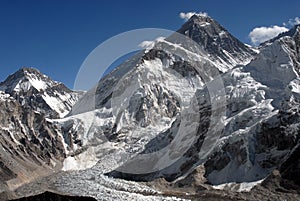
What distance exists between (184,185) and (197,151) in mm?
15026

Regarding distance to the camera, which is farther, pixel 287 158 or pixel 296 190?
pixel 287 158

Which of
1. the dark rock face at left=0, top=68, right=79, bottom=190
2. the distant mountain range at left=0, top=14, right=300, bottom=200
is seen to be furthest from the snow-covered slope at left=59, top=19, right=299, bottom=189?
the dark rock face at left=0, top=68, right=79, bottom=190

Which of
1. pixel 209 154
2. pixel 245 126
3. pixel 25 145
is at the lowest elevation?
pixel 209 154

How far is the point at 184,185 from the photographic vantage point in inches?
3720

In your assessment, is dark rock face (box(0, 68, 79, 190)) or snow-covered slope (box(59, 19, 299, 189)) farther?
dark rock face (box(0, 68, 79, 190))

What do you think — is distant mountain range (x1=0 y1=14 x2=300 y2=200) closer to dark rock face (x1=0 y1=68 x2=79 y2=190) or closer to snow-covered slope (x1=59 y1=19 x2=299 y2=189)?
snow-covered slope (x1=59 y1=19 x2=299 y2=189)

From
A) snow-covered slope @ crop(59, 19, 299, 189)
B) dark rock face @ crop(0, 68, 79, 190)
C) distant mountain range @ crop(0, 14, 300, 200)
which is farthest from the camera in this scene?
dark rock face @ crop(0, 68, 79, 190)

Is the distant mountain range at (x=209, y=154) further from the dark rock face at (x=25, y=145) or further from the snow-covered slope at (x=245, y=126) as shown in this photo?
the dark rock face at (x=25, y=145)

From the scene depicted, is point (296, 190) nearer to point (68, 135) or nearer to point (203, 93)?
point (203, 93)

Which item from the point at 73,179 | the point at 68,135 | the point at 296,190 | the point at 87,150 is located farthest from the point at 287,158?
the point at 68,135

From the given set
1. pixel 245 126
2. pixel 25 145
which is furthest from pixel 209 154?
pixel 25 145

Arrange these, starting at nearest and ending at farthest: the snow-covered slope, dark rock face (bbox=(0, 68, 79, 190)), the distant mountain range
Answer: the distant mountain range
the snow-covered slope
dark rock face (bbox=(0, 68, 79, 190))

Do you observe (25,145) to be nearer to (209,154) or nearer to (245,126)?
(209,154)

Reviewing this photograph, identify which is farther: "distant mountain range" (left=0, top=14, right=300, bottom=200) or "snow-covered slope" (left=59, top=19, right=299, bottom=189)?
"snow-covered slope" (left=59, top=19, right=299, bottom=189)
